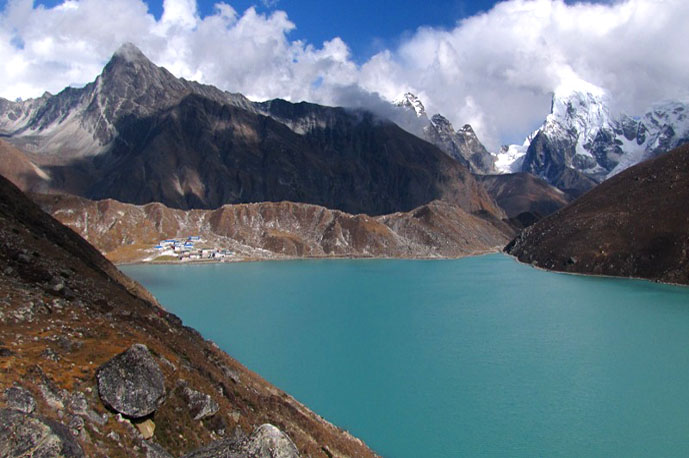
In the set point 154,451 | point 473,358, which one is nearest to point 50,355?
point 154,451

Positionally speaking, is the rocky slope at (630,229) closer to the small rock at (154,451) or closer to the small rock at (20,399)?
the small rock at (154,451)

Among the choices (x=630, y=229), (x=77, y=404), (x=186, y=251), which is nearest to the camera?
(x=77, y=404)

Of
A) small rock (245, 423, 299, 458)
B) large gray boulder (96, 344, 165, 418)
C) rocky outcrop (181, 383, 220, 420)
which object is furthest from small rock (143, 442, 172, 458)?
small rock (245, 423, 299, 458)

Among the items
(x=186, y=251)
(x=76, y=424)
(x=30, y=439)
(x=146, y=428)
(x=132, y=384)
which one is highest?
(x=30, y=439)

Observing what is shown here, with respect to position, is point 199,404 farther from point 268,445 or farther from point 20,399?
point 268,445

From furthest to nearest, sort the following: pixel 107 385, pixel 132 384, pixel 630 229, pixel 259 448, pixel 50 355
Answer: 1. pixel 630 229
2. pixel 50 355
3. pixel 132 384
4. pixel 107 385
5. pixel 259 448

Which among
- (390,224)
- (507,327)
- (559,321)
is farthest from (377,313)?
(390,224)
